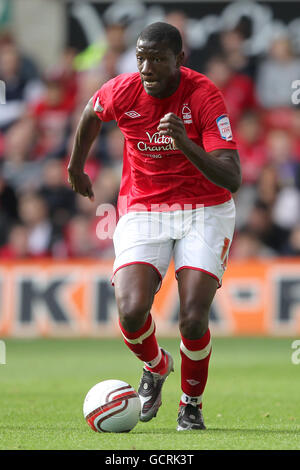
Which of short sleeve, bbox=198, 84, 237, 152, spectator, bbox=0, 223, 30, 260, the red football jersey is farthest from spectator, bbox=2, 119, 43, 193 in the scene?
short sleeve, bbox=198, 84, 237, 152

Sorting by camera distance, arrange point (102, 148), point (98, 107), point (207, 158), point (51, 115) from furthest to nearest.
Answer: point (51, 115), point (102, 148), point (98, 107), point (207, 158)

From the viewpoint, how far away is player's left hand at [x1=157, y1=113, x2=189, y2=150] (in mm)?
5516

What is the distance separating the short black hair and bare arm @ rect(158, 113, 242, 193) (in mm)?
538

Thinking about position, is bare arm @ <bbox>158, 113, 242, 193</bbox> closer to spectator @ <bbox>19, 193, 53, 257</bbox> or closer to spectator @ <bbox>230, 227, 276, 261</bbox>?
spectator @ <bbox>230, 227, 276, 261</bbox>

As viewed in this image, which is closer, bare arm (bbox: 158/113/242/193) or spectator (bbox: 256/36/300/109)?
bare arm (bbox: 158/113/242/193)

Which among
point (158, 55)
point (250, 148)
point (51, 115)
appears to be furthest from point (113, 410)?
point (51, 115)

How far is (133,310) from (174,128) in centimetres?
Answer: 113

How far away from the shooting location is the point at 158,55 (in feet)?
19.0

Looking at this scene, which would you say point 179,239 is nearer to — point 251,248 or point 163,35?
point 163,35

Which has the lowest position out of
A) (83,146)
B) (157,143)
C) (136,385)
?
(136,385)

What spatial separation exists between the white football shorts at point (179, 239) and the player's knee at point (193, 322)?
0.28 metres

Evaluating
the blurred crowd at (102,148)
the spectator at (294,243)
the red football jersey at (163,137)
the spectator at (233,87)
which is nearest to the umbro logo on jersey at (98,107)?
the red football jersey at (163,137)
